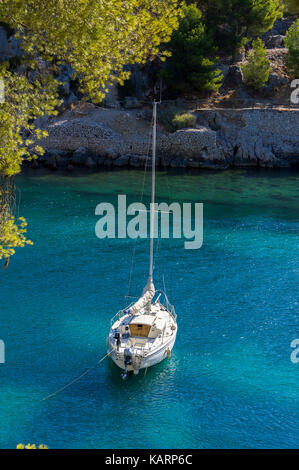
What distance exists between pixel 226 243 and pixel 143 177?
2101 centimetres

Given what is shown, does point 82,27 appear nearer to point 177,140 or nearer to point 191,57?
point 177,140

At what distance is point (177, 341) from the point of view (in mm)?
24766

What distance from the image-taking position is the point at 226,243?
38.4 meters

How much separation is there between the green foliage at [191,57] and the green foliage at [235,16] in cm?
493

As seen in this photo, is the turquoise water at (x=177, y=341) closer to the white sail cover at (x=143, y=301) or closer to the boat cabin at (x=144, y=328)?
the boat cabin at (x=144, y=328)

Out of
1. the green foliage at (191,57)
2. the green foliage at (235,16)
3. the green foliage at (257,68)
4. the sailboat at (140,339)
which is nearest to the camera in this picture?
the sailboat at (140,339)

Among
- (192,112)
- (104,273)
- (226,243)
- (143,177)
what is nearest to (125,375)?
(104,273)

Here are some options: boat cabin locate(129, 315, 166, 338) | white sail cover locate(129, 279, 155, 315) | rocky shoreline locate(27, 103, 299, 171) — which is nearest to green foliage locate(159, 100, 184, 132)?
rocky shoreline locate(27, 103, 299, 171)

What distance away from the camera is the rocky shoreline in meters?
62.7

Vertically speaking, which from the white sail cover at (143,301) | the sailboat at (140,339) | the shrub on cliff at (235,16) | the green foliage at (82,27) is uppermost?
the shrub on cliff at (235,16)

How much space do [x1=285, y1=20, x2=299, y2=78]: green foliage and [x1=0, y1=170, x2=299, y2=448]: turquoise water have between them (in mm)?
30796

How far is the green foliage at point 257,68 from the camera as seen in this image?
66.9 m

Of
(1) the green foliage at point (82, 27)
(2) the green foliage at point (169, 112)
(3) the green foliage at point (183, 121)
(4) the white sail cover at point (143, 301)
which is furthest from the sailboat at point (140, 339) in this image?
(2) the green foliage at point (169, 112)

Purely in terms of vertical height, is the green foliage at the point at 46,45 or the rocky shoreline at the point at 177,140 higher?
the green foliage at the point at 46,45
